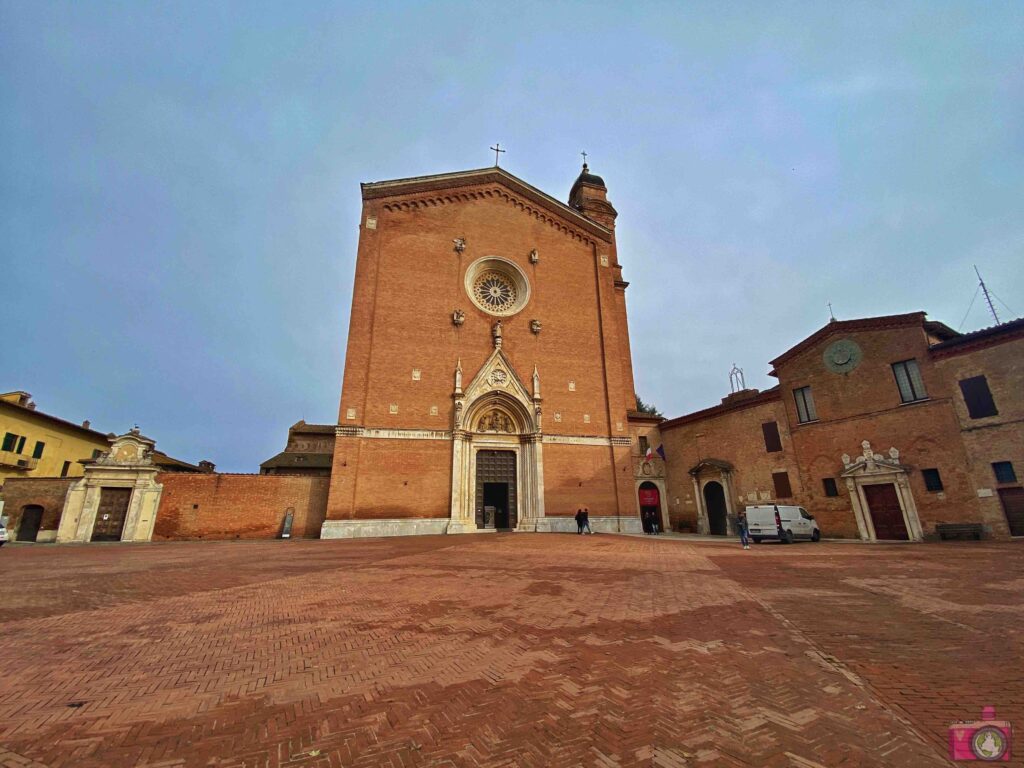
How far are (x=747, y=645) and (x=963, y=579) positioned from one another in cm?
736

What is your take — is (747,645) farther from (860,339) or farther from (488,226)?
(488,226)

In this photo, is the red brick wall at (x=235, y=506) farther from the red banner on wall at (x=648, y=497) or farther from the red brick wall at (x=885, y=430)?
the red brick wall at (x=885, y=430)

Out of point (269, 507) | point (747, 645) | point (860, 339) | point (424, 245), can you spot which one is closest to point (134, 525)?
point (269, 507)

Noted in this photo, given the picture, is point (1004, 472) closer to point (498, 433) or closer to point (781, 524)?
point (781, 524)

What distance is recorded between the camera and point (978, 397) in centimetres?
1625

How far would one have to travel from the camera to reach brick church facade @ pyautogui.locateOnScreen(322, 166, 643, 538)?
20.0 metres

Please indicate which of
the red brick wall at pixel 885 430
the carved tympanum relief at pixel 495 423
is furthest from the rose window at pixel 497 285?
the red brick wall at pixel 885 430

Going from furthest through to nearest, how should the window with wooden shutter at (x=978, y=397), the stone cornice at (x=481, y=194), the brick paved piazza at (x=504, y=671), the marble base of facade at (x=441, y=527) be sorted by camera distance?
the stone cornice at (x=481, y=194) → the marble base of facade at (x=441, y=527) → the window with wooden shutter at (x=978, y=397) → the brick paved piazza at (x=504, y=671)

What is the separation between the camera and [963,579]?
8.23 metres

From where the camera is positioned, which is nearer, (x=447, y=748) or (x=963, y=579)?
(x=447, y=748)

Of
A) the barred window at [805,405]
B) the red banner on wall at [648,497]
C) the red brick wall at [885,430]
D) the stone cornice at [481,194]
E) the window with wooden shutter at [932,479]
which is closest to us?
the red brick wall at [885,430]

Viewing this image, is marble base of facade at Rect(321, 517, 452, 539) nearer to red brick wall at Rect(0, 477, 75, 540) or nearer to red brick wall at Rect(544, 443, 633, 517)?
red brick wall at Rect(544, 443, 633, 517)

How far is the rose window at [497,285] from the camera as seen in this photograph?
2431cm

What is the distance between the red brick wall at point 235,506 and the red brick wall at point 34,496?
4.65 meters
